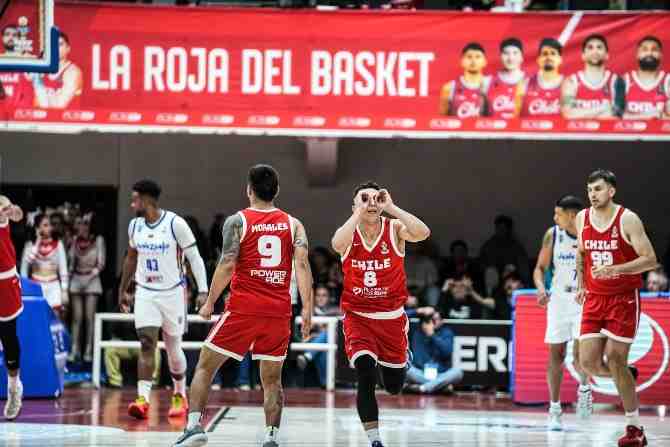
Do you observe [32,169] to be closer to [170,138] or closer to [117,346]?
[170,138]

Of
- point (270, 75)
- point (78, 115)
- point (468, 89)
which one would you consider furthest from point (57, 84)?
point (468, 89)

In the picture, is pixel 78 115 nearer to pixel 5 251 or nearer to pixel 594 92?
pixel 5 251

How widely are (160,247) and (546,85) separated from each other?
19.9 feet

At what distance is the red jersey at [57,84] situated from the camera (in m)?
15.5

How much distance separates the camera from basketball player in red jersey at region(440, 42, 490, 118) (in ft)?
51.3

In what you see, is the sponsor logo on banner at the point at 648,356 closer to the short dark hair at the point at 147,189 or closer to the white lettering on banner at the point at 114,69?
the short dark hair at the point at 147,189

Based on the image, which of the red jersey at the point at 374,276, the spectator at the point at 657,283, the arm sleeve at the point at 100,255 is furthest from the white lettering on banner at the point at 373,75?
the red jersey at the point at 374,276

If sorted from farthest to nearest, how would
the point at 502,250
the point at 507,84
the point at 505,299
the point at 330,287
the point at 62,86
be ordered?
the point at 502,250 → the point at 330,287 → the point at 505,299 → the point at 507,84 → the point at 62,86

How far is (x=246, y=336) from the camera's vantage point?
8.67m

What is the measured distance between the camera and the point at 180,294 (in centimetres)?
1180

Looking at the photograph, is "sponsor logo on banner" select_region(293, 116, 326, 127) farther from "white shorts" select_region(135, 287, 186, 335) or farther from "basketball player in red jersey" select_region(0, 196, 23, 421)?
"basketball player in red jersey" select_region(0, 196, 23, 421)

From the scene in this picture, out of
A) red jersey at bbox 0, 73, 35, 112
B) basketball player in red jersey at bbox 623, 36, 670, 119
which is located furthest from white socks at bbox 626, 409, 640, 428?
red jersey at bbox 0, 73, 35, 112

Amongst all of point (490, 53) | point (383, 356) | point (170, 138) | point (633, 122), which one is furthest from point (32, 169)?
point (383, 356)

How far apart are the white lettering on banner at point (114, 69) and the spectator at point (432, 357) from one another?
15.2ft
